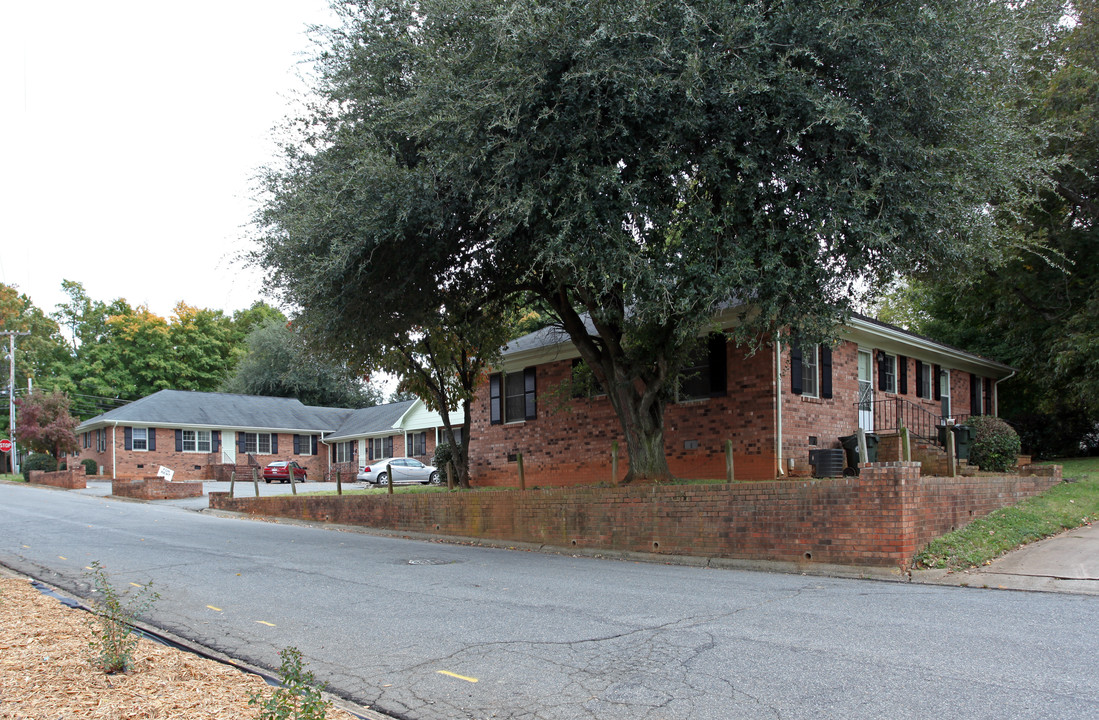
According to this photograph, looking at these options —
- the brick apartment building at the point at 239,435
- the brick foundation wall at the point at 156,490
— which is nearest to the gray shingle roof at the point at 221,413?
the brick apartment building at the point at 239,435

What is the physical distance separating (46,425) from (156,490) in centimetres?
1712

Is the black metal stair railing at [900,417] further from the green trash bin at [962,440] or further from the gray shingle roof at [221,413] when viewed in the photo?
the gray shingle roof at [221,413]

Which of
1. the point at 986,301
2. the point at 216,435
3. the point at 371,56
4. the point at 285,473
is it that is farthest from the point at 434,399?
the point at 216,435

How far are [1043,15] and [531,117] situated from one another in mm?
8521

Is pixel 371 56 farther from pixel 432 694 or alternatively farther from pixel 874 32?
pixel 432 694

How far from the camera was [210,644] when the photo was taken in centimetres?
683

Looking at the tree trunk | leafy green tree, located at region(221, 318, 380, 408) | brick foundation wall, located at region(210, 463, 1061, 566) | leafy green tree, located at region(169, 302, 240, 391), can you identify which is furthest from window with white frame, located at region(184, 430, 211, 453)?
the tree trunk

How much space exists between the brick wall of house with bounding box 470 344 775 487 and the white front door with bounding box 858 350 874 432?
13.3ft

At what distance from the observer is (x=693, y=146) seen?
11719mm

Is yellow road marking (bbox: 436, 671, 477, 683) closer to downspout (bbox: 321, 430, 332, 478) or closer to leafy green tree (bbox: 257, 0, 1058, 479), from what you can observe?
leafy green tree (bbox: 257, 0, 1058, 479)

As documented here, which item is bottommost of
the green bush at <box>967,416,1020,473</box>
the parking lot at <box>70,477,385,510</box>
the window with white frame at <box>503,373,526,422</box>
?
the parking lot at <box>70,477,385,510</box>

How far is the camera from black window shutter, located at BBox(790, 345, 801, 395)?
17.8 m

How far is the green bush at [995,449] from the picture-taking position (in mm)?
18562

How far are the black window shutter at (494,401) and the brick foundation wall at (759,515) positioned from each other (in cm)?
773
